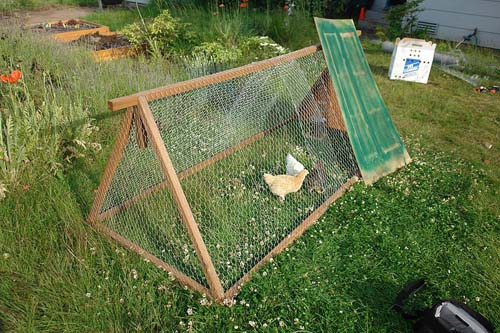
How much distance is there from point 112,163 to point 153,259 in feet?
2.32

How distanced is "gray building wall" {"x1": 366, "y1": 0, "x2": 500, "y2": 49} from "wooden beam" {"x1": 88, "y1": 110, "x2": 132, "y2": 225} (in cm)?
958

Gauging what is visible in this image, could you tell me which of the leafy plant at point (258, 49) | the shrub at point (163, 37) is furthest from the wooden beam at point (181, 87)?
the shrub at point (163, 37)

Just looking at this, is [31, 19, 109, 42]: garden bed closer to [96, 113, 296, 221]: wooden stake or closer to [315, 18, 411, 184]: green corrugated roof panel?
[96, 113, 296, 221]: wooden stake

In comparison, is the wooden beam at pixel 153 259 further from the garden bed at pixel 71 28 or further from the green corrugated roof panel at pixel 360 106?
the garden bed at pixel 71 28

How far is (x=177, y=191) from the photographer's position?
81.7 inches

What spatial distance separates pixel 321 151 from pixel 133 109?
2254 mm

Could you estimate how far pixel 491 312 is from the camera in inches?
91.3

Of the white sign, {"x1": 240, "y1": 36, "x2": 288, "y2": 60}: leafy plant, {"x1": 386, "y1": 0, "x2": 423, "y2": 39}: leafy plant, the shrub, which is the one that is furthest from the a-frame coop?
{"x1": 386, "y1": 0, "x2": 423, "y2": 39}: leafy plant

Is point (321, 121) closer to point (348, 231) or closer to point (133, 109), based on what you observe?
point (348, 231)

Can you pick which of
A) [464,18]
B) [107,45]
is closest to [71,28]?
[107,45]

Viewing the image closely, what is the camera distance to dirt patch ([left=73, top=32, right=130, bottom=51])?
22.7 ft

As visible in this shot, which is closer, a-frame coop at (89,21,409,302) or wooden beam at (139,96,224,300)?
wooden beam at (139,96,224,300)

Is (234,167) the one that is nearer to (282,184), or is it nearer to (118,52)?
(282,184)

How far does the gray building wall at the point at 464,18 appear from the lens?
8.70 meters
